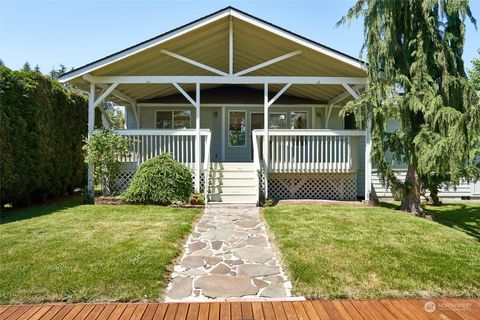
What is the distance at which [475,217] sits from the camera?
859 cm

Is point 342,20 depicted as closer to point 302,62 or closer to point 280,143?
point 302,62

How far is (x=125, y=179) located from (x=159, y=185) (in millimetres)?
1660

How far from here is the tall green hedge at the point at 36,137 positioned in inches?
291

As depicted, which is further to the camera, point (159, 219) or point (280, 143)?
point (280, 143)

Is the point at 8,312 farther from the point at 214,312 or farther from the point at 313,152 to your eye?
the point at 313,152

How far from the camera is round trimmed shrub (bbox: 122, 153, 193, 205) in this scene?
822cm

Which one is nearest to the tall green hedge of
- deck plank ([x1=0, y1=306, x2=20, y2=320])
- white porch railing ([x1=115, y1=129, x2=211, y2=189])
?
white porch railing ([x1=115, y1=129, x2=211, y2=189])

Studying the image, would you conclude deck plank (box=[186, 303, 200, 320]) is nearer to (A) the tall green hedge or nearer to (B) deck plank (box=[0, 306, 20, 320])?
(B) deck plank (box=[0, 306, 20, 320])

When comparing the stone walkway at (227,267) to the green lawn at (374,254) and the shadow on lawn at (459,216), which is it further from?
the shadow on lawn at (459,216)

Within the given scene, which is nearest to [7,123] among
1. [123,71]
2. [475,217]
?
[123,71]

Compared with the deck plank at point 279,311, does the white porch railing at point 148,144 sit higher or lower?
higher

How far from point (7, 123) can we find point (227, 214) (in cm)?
538

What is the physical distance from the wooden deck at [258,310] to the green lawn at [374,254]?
199 mm

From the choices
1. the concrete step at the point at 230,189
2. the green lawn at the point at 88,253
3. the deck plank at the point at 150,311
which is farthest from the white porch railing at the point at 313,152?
the deck plank at the point at 150,311
